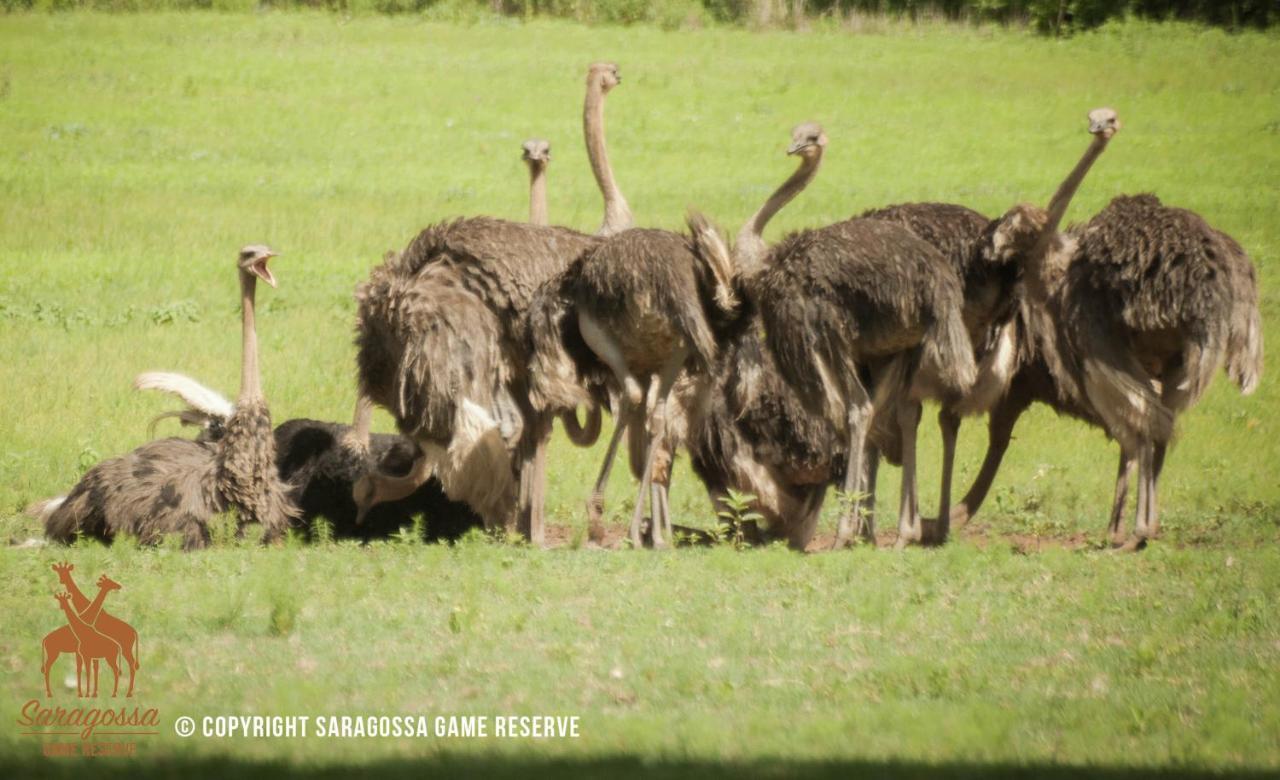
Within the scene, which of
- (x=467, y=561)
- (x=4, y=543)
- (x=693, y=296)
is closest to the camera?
(x=467, y=561)

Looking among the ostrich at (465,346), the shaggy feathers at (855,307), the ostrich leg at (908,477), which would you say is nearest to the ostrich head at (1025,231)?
the shaggy feathers at (855,307)

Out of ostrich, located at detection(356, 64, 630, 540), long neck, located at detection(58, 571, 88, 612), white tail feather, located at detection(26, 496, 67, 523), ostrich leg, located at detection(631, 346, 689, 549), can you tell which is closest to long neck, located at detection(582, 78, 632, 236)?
ostrich, located at detection(356, 64, 630, 540)

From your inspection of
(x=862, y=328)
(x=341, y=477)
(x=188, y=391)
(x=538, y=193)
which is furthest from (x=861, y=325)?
(x=188, y=391)

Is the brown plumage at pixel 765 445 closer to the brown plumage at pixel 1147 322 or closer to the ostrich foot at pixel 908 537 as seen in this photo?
the ostrich foot at pixel 908 537

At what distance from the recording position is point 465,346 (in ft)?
35.1

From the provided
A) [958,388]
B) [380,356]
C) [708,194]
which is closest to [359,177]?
[708,194]

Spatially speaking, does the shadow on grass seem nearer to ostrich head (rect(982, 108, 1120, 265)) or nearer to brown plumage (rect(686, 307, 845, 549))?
ostrich head (rect(982, 108, 1120, 265))

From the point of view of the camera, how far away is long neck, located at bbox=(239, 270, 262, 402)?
428 inches

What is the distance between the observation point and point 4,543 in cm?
1116

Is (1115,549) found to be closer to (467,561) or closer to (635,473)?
(635,473)

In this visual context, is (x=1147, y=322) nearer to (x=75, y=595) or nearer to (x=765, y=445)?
(x=765, y=445)

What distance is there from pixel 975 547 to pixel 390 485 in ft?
12.4

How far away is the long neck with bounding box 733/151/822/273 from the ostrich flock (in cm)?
2

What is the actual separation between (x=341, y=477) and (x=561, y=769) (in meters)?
5.82
